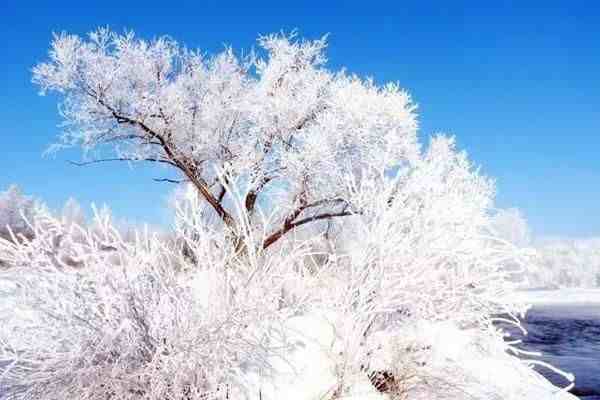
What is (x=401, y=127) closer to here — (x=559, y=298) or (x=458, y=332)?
(x=458, y=332)

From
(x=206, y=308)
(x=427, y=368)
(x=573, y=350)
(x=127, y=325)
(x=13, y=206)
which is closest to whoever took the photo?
(x=127, y=325)

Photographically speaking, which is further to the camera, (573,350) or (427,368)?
(573,350)

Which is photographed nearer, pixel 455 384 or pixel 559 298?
pixel 455 384

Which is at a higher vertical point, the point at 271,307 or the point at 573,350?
the point at 271,307

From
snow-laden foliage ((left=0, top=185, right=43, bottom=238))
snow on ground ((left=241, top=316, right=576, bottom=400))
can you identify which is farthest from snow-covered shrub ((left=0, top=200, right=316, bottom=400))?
snow-laden foliage ((left=0, top=185, right=43, bottom=238))

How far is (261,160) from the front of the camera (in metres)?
17.4

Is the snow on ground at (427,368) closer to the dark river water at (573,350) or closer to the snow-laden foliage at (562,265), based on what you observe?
the dark river water at (573,350)

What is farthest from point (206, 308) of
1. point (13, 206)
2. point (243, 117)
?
point (13, 206)

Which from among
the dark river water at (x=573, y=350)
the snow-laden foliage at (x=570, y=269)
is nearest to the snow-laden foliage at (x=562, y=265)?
the snow-laden foliage at (x=570, y=269)

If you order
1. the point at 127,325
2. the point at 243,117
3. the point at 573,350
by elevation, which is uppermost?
the point at 243,117

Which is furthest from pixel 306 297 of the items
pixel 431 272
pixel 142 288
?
pixel 142 288

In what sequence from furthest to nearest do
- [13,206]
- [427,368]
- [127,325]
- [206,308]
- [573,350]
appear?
[13,206], [573,350], [427,368], [206,308], [127,325]

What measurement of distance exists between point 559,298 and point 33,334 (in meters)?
58.9

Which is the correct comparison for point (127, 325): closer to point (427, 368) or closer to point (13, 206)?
point (427, 368)
